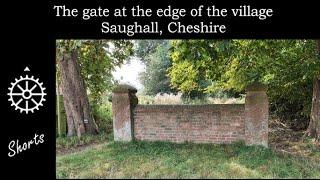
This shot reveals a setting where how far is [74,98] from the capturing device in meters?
12.4

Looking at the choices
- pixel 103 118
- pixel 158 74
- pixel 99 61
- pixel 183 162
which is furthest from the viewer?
pixel 158 74

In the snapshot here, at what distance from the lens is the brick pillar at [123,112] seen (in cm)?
1027

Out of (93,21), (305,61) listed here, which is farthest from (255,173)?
(305,61)

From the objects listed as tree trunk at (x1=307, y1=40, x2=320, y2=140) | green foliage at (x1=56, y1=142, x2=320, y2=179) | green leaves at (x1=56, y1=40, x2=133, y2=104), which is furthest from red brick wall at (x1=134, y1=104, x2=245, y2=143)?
tree trunk at (x1=307, y1=40, x2=320, y2=140)

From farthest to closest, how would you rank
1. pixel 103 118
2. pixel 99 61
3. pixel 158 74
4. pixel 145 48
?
pixel 145 48 → pixel 158 74 → pixel 103 118 → pixel 99 61

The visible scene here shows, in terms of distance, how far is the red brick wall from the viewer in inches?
383

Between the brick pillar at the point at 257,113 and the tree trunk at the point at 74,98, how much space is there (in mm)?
5218

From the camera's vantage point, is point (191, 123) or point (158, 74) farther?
point (158, 74)

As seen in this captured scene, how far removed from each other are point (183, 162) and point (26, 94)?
369 cm

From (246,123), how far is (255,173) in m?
2.34

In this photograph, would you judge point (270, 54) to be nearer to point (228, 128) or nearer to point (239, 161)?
point (228, 128)

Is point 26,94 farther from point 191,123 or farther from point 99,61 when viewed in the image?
point 99,61

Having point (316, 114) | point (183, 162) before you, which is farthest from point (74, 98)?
point (316, 114)

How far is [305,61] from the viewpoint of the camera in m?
10.8
